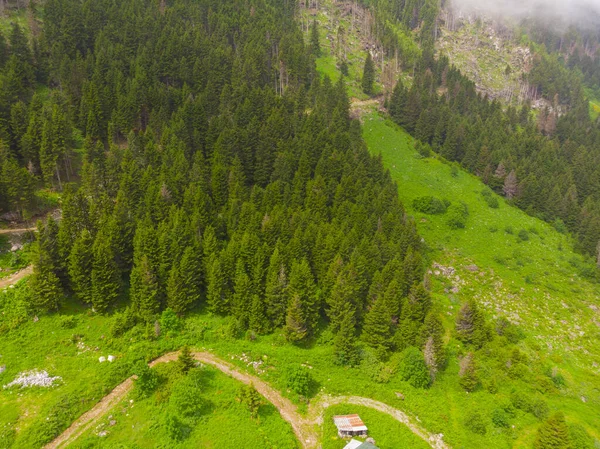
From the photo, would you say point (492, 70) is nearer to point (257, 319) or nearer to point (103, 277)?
point (257, 319)

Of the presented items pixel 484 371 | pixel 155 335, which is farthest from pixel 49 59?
pixel 484 371

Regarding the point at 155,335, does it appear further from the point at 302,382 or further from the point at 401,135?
the point at 401,135

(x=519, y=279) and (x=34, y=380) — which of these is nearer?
(x=34, y=380)

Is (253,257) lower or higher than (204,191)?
lower

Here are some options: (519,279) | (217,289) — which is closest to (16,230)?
(217,289)

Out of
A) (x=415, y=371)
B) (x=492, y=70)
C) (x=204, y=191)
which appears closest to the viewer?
(x=415, y=371)

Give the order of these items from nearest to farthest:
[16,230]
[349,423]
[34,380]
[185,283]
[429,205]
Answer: [349,423] < [34,380] < [185,283] < [16,230] < [429,205]

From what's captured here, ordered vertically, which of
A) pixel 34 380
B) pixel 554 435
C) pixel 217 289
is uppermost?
pixel 217 289

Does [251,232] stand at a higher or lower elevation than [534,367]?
higher
